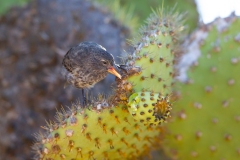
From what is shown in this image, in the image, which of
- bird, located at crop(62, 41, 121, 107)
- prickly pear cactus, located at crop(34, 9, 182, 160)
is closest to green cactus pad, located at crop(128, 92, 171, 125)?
prickly pear cactus, located at crop(34, 9, 182, 160)

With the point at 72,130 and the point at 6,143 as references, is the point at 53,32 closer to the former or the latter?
the point at 6,143

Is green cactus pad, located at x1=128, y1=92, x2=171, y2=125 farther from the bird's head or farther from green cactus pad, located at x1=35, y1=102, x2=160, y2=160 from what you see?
the bird's head

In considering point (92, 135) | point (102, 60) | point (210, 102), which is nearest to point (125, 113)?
point (92, 135)

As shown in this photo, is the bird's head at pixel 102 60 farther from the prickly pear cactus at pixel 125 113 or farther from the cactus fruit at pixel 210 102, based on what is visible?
the cactus fruit at pixel 210 102

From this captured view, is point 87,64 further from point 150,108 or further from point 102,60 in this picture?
point 150,108

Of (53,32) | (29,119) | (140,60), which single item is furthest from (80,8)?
(140,60)
